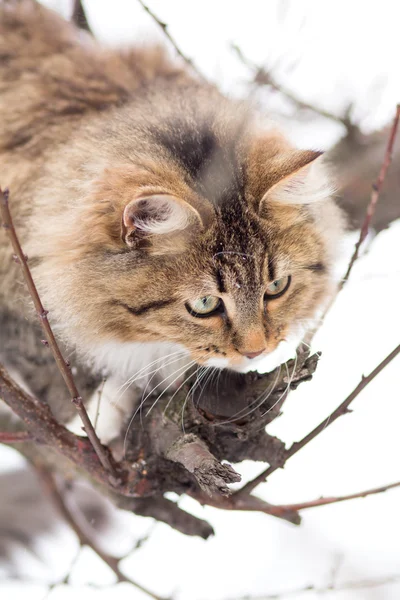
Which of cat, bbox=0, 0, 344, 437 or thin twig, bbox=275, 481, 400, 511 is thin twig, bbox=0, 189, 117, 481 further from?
thin twig, bbox=275, 481, 400, 511

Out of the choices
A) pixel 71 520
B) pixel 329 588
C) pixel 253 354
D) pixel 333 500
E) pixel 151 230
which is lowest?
pixel 71 520

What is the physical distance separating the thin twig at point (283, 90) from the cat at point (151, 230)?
126 mm

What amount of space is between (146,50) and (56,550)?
2080 mm

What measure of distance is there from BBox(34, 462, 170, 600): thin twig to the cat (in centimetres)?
46

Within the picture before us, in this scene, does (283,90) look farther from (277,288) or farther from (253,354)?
(253,354)

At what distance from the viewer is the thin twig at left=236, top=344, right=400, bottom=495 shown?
5.03 feet

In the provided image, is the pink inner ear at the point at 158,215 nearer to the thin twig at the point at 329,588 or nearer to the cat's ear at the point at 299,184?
the cat's ear at the point at 299,184

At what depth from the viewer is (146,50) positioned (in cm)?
254

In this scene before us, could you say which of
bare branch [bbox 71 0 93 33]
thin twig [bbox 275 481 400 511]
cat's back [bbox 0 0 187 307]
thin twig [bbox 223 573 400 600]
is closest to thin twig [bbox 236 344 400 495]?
thin twig [bbox 275 481 400 511]

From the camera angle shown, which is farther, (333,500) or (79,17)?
(79,17)

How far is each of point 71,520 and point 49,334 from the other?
51.1 inches

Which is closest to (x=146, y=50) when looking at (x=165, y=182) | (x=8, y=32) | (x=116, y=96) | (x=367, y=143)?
(x=116, y=96)

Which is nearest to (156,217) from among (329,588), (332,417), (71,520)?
(332,417)

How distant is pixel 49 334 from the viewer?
1.42 metres
